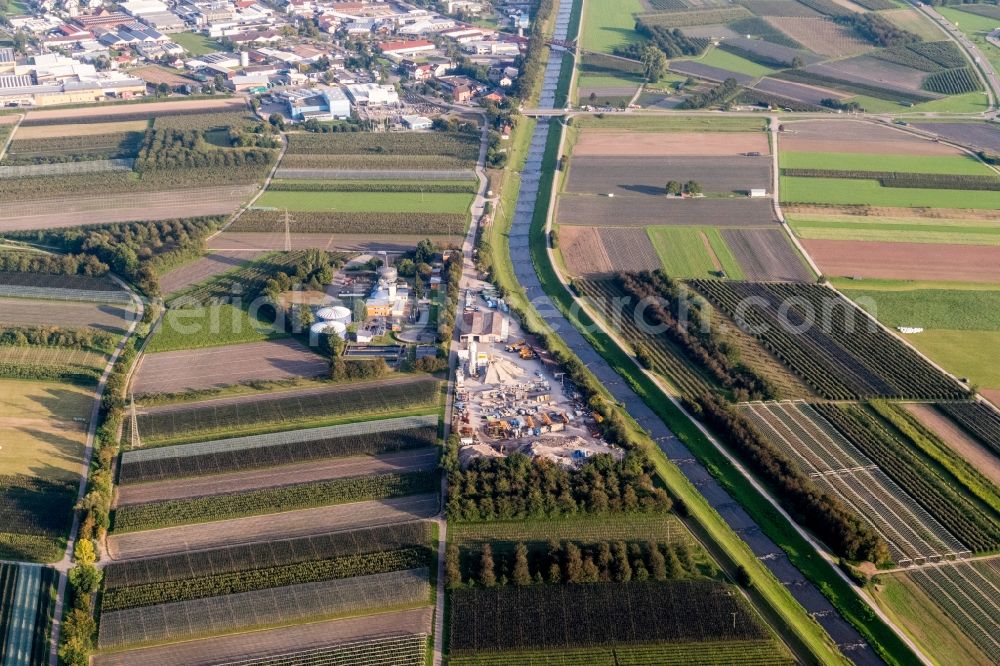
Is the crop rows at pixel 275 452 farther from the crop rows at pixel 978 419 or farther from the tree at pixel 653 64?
the tree at pixel 653 64

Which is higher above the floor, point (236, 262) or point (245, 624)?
point (236, 262)

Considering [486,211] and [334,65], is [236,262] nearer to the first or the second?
Result: [486,211]

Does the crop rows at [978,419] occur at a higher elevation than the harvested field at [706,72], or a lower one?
lower

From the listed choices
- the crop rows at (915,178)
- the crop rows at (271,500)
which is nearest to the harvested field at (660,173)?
the crop rows at (915,178)

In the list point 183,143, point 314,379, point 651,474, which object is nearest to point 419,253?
point 314,379

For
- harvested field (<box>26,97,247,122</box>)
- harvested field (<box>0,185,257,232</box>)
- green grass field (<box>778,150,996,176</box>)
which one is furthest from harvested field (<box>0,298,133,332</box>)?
green grass field (<box>778,150,996,176</box>)
